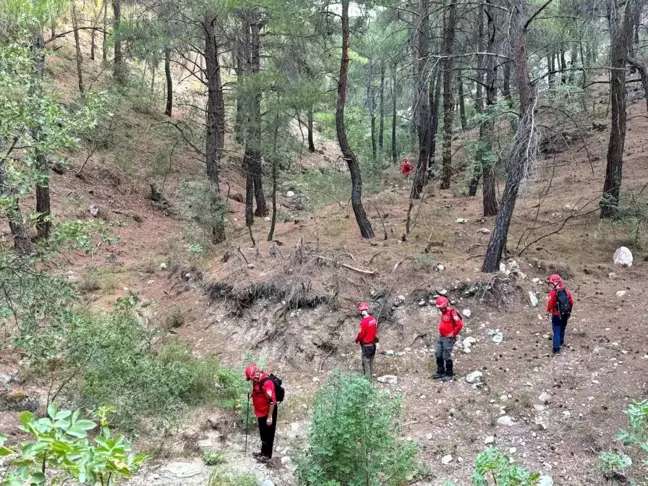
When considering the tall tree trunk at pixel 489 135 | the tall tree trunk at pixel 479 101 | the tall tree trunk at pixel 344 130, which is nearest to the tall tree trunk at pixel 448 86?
the tall tree trunk at pixel 479 101

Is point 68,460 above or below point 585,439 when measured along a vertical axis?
above

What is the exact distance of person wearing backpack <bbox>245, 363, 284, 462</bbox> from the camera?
20.7 ft

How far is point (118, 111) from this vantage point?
2088cm

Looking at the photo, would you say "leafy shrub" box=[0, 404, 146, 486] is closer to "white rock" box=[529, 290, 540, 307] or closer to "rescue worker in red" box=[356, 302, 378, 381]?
"rescue worker in red" box=[356, 302, 378, 381]

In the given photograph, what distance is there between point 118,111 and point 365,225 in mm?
13372

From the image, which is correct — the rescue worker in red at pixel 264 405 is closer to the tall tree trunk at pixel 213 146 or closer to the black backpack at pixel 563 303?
the black backpack at pixel 563 303

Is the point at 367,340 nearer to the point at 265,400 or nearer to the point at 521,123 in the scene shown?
the point at 265,400

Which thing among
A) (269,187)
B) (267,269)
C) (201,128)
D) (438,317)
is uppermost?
(201,128)

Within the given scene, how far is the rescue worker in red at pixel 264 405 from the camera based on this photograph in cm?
632

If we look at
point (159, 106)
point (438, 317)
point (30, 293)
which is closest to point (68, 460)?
point (30, 293)

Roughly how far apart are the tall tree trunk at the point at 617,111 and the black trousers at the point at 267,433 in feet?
29.5

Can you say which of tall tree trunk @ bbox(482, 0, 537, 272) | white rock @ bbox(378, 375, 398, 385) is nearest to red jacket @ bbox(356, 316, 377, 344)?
white rock @ bbox(378, 375, 398, 385)

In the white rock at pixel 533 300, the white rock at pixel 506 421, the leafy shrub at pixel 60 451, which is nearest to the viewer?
the leafy shrub at pixel 60 451

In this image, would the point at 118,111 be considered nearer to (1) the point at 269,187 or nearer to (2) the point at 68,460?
(1) the point at 269,187
